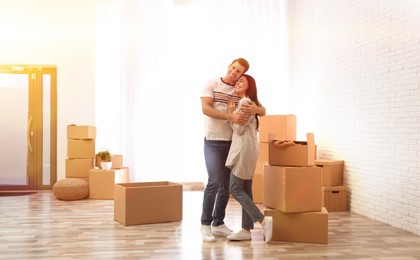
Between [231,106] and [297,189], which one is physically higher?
[231,106]

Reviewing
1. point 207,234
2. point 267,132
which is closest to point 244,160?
point 207,234

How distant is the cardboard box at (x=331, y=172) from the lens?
17.6 ft

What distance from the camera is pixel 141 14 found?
22.5 feet

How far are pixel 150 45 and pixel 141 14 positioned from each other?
46 centimetres

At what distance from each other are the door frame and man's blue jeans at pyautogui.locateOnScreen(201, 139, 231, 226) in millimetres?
3817

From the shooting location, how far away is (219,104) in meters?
3.79

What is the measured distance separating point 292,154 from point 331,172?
5.93ft

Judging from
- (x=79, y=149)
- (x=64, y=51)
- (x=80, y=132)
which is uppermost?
(x=64, y=51)

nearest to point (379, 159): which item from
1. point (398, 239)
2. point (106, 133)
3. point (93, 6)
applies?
point (398, 239)

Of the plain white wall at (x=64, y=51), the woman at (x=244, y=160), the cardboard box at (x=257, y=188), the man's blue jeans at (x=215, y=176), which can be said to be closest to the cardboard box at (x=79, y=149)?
the plain white wall at (x=64, y=51)

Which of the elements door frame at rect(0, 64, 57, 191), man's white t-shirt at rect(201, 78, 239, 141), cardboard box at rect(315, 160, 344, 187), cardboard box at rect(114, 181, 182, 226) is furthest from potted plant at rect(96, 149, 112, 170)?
man's white t-shirt at rect(201, 78, 239, 141)

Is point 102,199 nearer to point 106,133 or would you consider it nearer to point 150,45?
point 106,133

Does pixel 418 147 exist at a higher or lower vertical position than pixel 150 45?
lower

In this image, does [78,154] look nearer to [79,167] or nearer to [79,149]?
[79,149]
